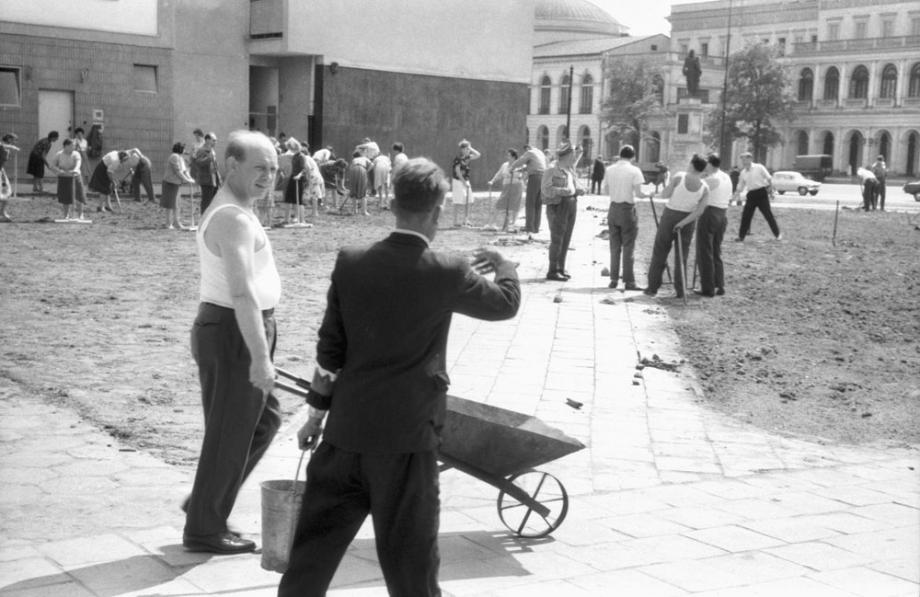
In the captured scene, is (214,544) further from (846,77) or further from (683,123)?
(846,77)

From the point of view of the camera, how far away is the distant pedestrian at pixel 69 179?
21945 millimetres

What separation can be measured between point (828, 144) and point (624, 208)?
253 feet

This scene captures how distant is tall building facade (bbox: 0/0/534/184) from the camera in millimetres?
34031

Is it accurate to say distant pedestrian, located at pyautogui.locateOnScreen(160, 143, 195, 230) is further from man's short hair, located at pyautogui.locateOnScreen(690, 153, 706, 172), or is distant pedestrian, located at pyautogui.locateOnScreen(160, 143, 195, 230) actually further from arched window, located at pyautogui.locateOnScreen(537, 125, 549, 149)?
arched window, located at pyautogui.locateOnScreen(537, 125, 549, 149)

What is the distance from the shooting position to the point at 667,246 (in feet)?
47.1

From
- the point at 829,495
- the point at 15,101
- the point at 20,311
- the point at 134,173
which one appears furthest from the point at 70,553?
the point at 15,101

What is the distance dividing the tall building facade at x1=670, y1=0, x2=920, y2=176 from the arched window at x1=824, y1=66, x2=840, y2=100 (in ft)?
0.23

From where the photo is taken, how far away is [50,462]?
664cm

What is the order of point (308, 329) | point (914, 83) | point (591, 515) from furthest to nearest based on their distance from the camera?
point (914, 83) < point (308, 329) < point (591, 515)

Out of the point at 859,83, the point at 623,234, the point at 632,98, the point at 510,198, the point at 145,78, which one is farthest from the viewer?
the point at 632,98

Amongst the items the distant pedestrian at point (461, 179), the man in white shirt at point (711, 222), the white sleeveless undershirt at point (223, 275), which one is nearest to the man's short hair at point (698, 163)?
the man in white shirt at point (711, 222)

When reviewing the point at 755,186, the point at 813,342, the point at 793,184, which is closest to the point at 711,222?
the point at 813,342

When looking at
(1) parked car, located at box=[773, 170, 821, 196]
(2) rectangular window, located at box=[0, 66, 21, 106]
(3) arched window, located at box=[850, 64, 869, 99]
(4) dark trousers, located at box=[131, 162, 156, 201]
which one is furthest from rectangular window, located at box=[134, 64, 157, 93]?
(3) arched window, located at box=[850, 64, 869, 99]

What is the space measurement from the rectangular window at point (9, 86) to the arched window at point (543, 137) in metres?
82.5
